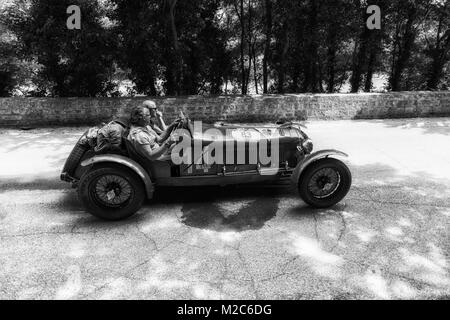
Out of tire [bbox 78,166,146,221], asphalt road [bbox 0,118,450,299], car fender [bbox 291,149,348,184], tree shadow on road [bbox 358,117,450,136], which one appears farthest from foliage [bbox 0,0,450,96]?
car fender [bbox 291,149,348,184]

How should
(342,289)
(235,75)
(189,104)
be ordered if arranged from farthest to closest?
(235,75)
(189,104)
(342,289)

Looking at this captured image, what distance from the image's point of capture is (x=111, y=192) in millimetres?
4625

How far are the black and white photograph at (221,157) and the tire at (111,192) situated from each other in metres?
0.02

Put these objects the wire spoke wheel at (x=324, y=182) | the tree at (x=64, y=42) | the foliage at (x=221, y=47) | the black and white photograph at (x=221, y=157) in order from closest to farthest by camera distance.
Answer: the black and white photograph at (x=221, y=157)
the wire spoke wheel at (x=324, y=182)
the tree at (x=64, y=42)
the foliage at (x=221, y=47)

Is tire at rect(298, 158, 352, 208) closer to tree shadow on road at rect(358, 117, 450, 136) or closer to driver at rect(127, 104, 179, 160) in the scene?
driver at rect(127, 104, 179, 160)

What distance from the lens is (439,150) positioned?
7.61 meters

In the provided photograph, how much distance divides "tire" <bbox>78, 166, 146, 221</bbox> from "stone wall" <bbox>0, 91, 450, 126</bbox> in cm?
524

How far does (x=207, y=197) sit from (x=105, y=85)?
6.42m

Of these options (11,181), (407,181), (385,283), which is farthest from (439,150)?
(11,181)

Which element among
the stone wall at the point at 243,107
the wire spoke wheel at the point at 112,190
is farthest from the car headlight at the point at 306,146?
the stone wall at the point at 243,107

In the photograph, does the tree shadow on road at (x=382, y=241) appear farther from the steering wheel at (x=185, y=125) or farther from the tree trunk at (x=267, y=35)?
the tree trunk at (x=267, y=35)

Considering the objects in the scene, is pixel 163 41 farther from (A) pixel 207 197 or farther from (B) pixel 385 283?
(B) pixel 385 283

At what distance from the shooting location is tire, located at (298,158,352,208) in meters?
4.85

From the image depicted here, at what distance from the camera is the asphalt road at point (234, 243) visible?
11.5 ft
